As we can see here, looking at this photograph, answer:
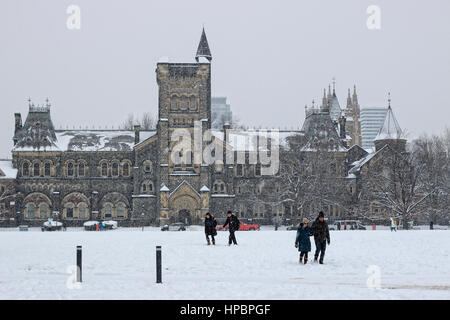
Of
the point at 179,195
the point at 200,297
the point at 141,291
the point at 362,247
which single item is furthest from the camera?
the point at 179,195

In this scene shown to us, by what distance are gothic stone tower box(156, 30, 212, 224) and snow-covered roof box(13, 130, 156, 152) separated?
4422mm

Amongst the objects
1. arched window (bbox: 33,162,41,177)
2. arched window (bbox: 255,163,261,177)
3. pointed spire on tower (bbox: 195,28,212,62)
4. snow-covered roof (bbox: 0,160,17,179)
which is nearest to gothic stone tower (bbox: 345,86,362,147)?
arched window (bbox: 255,163,261,177)

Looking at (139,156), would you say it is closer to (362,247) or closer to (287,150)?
(287,150)

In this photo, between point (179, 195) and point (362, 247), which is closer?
point (362, 247)

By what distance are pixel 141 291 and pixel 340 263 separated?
9.05m

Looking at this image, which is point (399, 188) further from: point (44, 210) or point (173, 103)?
point (44, 210)

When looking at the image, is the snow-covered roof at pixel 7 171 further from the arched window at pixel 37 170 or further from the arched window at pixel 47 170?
the arched window at pixel 47 170

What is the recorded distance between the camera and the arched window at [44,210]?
86125mm

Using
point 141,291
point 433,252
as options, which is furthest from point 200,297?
point 433,252

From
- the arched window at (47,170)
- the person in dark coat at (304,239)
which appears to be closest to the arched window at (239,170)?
the arched window at (47,170)

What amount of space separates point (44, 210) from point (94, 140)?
10.8 metres

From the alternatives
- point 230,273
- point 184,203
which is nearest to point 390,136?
point 184,203

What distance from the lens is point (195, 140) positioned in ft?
274

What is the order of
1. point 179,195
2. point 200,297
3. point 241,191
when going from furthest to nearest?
point 241,191 → point 179,195 → point 200,297
